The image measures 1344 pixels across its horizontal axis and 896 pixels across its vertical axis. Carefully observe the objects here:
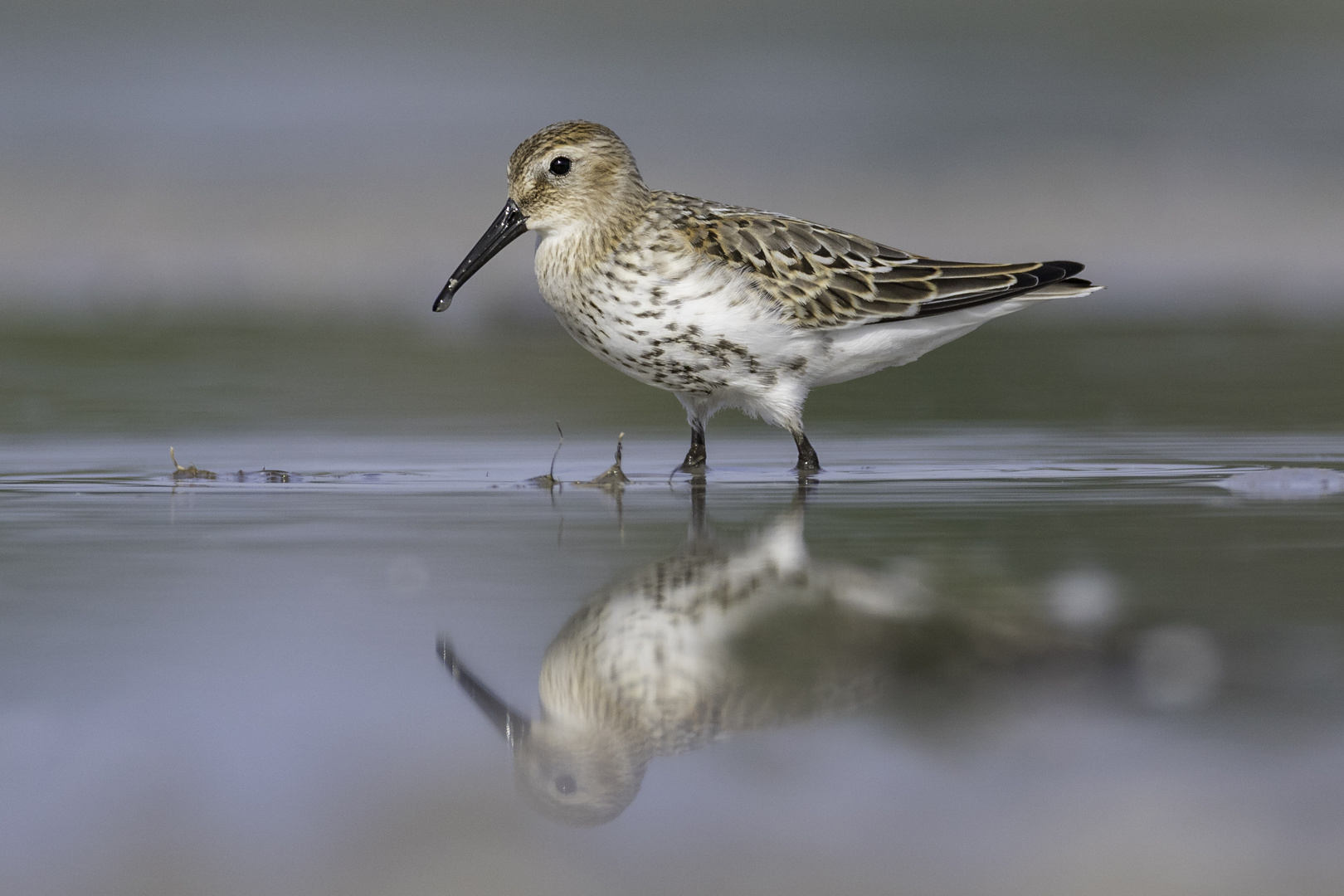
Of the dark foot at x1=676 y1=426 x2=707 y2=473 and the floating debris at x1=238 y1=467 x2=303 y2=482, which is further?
the dark foot at x1=676 y1=426 x2=707 y2=473

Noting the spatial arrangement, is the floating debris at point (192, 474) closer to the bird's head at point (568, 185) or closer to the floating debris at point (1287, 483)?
the bird's head at point (568, 185)

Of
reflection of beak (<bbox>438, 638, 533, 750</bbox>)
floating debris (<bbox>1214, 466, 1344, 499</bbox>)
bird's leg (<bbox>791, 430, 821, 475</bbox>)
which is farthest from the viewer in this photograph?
bird's leg (<bbox>791, 430, 821, 475</bbox>)

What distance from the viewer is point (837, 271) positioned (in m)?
8.57

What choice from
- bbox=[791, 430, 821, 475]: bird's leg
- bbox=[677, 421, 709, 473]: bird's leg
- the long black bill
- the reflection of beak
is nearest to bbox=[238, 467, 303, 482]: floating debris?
the long black bill

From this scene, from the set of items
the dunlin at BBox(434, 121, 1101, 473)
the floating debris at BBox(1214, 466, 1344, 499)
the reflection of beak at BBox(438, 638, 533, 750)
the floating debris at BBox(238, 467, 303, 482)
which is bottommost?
the reflection of beak at BBox(438, 638, 533, 750)

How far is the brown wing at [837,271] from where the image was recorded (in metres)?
8.33

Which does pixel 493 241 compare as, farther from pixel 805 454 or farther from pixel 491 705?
pixel 491 705

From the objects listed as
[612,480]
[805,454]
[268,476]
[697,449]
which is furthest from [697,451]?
[268,476]

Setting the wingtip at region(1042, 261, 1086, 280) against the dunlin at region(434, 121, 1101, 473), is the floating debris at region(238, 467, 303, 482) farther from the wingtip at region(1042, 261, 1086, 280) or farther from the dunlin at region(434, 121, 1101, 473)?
the wingtip at region(1042, 261, 1086, 280)

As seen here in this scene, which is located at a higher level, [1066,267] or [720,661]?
[1066,267]

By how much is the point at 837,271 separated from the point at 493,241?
5.58 feet

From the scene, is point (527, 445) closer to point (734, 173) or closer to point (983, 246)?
point (983, 246)

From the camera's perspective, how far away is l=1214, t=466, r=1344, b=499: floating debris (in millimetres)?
7281

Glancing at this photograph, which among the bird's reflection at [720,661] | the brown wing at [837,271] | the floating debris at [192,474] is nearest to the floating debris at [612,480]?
the brown wing at [837,271]
